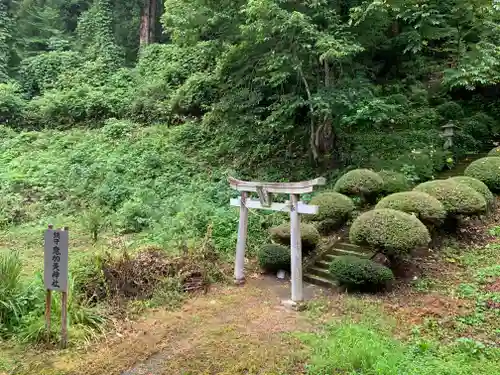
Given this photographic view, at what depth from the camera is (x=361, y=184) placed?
8734 mm

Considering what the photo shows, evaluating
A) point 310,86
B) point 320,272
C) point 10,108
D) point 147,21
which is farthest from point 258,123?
point 147,21

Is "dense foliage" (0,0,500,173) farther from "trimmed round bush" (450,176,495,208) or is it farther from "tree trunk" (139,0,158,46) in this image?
"tree trunk" (139,0,158,46)

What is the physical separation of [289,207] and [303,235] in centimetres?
157

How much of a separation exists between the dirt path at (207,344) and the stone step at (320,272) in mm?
1155

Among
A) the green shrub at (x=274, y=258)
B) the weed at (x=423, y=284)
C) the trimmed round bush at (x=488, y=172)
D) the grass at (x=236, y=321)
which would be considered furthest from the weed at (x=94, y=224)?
the trimmed round bush at (x=488, y=172)

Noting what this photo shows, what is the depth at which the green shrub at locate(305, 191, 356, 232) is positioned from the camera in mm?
8422

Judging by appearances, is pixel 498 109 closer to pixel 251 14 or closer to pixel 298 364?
pixel 251 14

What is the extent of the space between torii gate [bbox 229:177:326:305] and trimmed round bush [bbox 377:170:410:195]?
10.7 ft

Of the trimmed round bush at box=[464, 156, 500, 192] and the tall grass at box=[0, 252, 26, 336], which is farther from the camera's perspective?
the trimmed round bush at box=[464, 156, 500, 192]

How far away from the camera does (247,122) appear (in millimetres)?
12180

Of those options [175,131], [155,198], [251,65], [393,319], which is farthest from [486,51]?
[175,131]

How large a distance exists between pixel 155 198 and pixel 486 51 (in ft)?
28.8

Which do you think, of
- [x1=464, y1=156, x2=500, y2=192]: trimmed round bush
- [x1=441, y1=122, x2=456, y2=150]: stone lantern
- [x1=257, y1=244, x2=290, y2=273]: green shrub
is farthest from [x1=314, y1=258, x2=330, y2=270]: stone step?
[x1=441, y1=122, x2=456, y2=150]: stone lantern

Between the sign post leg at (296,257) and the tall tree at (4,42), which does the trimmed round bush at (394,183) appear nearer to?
the sign post leg at (296,257)
